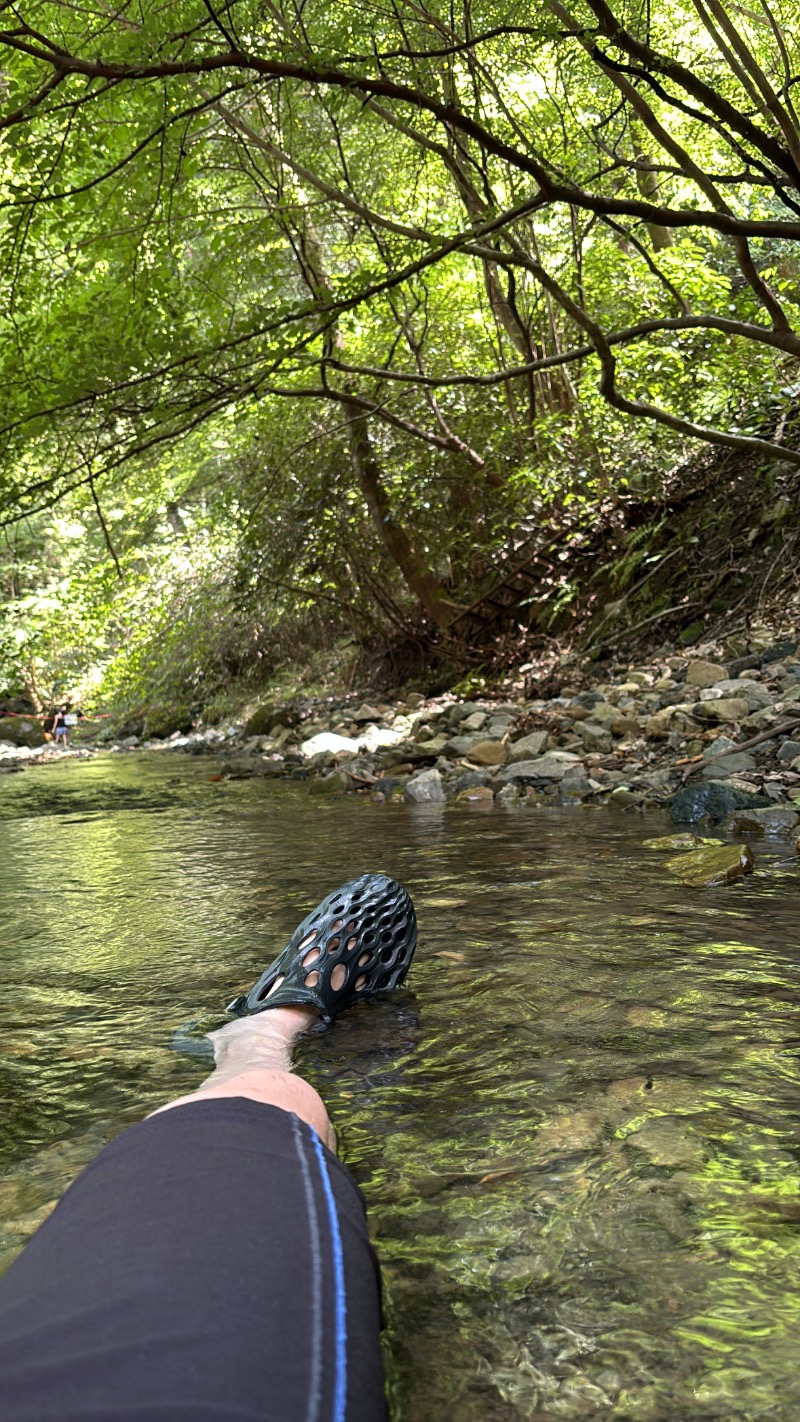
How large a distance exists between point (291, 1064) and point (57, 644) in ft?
62.6

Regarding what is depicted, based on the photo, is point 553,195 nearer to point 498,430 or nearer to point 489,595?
point 498,430

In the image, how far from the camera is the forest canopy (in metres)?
3.90

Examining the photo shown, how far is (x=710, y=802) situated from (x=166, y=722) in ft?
36.8

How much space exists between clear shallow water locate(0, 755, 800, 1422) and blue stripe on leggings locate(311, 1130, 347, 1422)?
0.22 m

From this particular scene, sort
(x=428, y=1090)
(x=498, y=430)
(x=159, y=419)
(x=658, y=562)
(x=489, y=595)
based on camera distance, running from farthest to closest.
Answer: (x=489, y=595) < (x=498, y=430) < (x=658, y=562) < (x=159, y=419) < (x=428, y=1090)

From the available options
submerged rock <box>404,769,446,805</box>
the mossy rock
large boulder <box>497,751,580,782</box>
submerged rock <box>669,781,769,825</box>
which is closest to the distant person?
the mossy rock

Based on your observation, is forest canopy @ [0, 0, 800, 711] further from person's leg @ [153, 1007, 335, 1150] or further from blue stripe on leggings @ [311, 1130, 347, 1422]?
blue stripe on leggings @ [311, 1130, 347, 1422]

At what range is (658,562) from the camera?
25.4 feet

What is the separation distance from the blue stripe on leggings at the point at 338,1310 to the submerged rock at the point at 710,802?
128 inches

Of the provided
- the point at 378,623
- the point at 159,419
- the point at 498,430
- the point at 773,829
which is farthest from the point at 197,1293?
the point at 378,623

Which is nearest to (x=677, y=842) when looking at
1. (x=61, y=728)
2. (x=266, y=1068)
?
(x=266, y=1068)

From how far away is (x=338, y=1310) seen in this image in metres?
0.78

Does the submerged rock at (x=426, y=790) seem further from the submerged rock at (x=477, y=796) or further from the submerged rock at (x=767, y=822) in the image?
the submerged rock at (x=767, y=822)

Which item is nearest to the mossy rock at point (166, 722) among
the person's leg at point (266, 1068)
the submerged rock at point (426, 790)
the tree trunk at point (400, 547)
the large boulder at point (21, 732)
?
the large boulder at point (21, 732)
